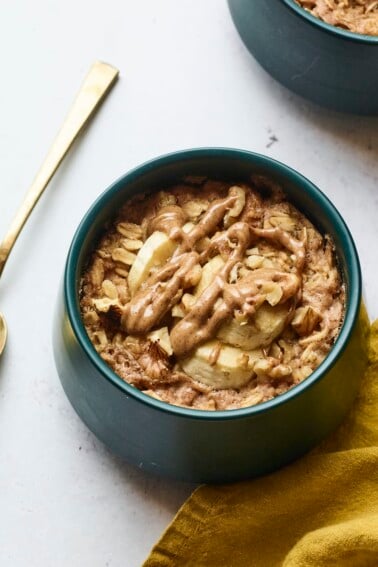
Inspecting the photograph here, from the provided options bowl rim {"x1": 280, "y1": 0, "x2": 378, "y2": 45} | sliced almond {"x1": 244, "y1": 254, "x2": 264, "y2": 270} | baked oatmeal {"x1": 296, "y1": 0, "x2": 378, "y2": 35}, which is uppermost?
baked oatmeal {"x1": 296, "y1": 0, "x2": 378, "y2": 35}

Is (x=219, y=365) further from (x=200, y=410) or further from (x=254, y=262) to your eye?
(x=254, y=262)

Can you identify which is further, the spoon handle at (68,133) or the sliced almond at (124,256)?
the spoon handle at (68,133)

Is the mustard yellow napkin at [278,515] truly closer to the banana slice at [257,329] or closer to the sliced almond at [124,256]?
the banana slice at [257,329]

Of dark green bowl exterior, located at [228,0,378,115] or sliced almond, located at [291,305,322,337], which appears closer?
sliced almond, located at [291,305,322,337]

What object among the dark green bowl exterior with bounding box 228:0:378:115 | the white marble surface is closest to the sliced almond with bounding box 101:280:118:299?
the white marble surface

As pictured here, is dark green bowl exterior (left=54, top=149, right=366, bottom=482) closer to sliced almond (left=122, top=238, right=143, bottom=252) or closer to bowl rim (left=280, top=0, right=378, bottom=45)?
sliced almond (left=122, top=238, right=143, bottom=252)

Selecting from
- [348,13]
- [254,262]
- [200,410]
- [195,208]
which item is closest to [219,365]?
[200,410]

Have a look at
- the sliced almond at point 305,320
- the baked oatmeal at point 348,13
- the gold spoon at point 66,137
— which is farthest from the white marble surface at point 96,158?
the sliced almond at point 305,320

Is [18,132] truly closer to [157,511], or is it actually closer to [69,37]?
[69,37]
